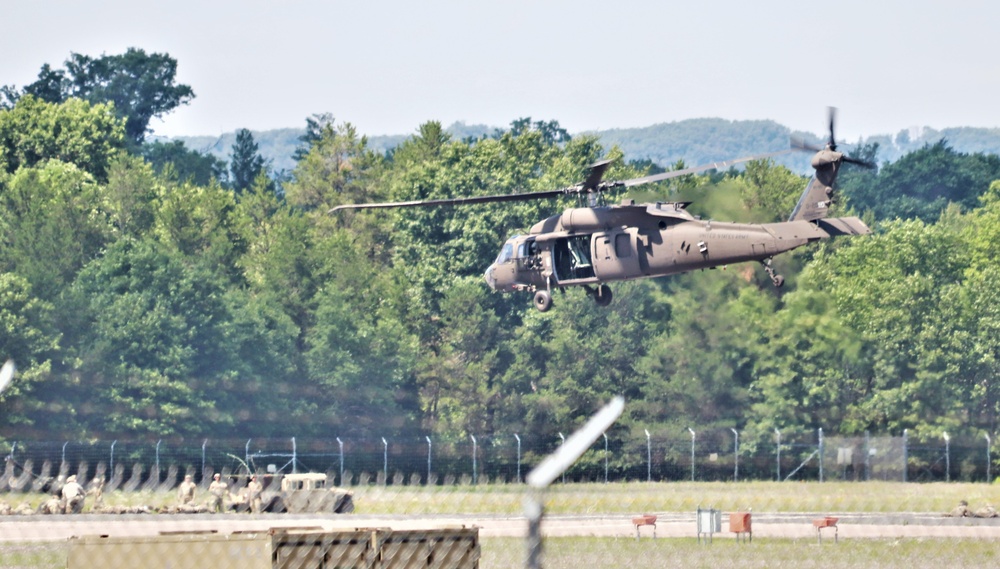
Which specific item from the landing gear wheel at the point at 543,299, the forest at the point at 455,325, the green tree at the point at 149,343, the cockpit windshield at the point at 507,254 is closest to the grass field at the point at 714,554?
the landing gear wheel at the point at 543,299

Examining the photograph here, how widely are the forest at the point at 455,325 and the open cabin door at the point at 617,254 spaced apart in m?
17.3

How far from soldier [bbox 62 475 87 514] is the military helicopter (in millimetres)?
8962

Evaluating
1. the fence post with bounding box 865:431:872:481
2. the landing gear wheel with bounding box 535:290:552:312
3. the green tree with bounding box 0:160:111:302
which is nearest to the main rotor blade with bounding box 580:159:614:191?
the landing gear wheel with bounding box 535:290:552:312

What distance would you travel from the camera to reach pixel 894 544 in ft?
93.7

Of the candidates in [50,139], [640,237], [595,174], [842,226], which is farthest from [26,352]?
[50,139]

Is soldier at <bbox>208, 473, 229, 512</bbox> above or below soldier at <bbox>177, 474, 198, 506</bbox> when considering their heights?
below

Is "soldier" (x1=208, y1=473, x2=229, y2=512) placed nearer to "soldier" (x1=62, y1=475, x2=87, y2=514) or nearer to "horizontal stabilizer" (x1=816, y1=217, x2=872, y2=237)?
"soldier" (x1=62, y1=475, x2=87, y2=514)

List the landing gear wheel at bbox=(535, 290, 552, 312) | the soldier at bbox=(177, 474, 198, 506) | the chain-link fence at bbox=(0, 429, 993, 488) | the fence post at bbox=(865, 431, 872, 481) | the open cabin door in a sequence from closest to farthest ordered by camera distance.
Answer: the soldier at bbox=(177, 474, 198, 506) < the open cabin door < the landing gear wheel at bbox=(535, 290, 552, 312) < the fence post at bbox=(865, 431, 872, 481) < the chain-link fence at bbox=(0, 429, 993, 488)

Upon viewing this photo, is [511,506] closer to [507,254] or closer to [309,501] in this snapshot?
[309,501]

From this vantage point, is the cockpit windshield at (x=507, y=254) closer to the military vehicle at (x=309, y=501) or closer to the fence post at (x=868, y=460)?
the military vehicle at (x=309, y=501)

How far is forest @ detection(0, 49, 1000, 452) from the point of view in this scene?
2434 inches

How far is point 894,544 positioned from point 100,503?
19031 mm

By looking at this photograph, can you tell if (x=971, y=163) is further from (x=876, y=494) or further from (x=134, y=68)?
(x=876, y=494)

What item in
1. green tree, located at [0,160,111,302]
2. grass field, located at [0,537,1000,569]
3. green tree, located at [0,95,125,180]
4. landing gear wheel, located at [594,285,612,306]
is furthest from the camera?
green tree, located at [0,95,125,180]
